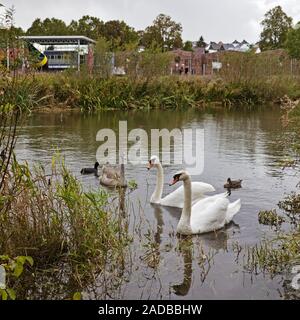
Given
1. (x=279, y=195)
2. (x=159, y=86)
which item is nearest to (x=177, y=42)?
(x=159, y=86)

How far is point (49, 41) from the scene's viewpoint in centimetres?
6556

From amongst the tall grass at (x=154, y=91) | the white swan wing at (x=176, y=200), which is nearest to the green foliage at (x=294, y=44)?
the tall grass at (x=154, y=91)

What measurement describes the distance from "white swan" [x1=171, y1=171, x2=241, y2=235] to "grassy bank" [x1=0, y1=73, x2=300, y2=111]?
16.6m

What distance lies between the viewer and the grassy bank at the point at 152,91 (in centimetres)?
2589

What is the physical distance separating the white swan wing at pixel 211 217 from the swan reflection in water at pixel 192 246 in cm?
8

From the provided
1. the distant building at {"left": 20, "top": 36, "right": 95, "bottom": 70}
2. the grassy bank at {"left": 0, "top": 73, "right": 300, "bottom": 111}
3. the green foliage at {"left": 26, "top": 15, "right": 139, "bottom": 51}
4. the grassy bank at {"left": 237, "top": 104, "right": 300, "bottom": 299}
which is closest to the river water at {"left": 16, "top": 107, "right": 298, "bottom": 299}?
the grassy bank at {"left": 237, "top": 104, "right": 300, "bottom": 299}

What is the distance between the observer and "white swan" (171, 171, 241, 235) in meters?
7.30

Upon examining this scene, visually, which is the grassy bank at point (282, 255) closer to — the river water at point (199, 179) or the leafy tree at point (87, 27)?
the river water at point (199, 179)

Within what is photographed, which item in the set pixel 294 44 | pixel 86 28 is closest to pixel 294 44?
pixel 294 44

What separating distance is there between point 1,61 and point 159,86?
2368 centimetres

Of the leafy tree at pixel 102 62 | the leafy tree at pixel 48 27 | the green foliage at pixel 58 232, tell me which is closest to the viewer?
the green foliage at pixel 58 232

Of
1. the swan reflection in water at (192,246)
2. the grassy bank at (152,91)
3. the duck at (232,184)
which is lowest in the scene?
the swan reflection in water at (192,246)

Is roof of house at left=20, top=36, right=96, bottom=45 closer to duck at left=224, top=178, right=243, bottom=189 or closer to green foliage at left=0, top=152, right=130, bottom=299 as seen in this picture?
duck at left=224, top=178, right=243, bottom=189

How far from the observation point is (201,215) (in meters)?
7.57
